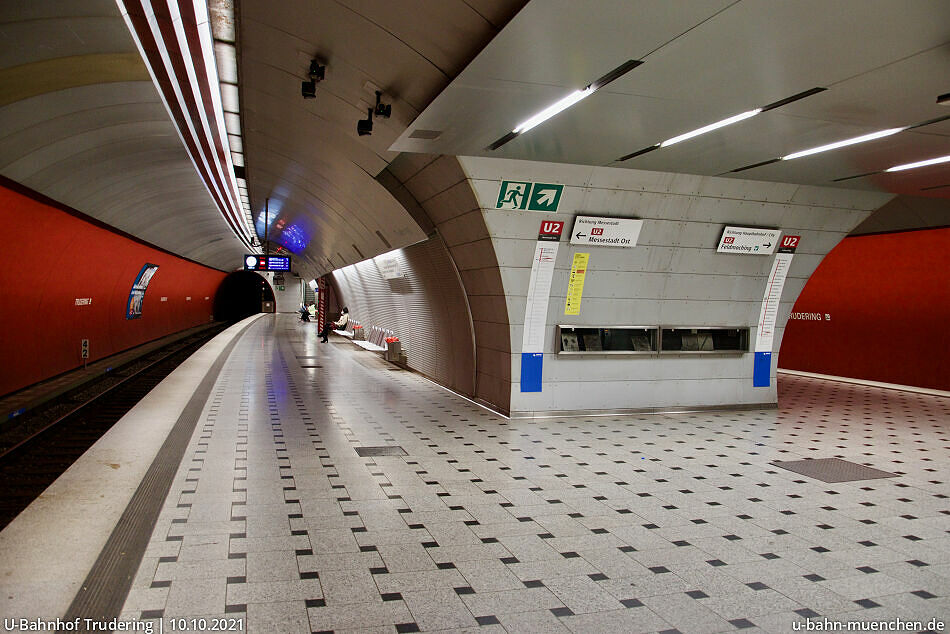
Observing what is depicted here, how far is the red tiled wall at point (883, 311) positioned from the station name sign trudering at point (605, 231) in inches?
292

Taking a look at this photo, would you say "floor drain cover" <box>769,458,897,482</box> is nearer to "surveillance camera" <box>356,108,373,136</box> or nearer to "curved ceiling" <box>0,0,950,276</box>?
"curved ceiling" <box>0,0,950,276</box>

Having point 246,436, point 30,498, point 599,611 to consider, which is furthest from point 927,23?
point 30,498

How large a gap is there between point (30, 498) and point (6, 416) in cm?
415

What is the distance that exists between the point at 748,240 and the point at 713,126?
425 cm

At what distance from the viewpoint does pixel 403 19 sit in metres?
4.74

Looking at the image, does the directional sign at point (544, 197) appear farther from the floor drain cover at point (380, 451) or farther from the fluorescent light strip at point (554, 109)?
the floor drain cover at point (380, 451)

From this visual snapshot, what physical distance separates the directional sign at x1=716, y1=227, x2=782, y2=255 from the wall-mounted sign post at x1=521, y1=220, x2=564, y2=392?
105 inches

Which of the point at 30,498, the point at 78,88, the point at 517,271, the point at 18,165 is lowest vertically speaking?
the point at 30,498

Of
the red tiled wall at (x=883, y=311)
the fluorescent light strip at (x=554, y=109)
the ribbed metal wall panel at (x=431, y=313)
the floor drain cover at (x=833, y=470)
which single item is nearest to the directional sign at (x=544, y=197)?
the fluorescent light strip at (x=554, y=109)

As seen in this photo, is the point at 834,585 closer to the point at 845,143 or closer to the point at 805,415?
the point at 845,143

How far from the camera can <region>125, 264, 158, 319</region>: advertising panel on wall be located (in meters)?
19.5

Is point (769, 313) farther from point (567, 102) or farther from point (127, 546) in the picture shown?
point (127, 546)

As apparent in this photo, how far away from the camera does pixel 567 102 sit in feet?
18.3

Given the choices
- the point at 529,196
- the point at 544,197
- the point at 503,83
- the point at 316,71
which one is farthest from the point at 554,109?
the point at 544,197
